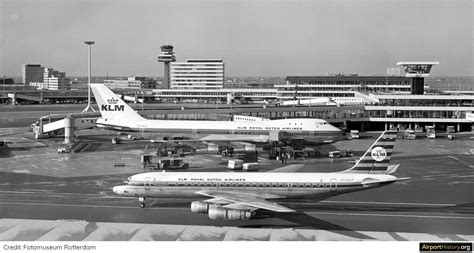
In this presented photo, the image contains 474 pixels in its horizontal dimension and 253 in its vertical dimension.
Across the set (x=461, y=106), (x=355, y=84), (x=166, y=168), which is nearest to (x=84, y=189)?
(x=166, y=168)

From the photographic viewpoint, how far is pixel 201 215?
42.1 metres

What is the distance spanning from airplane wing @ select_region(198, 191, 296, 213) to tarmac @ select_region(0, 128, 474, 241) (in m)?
1.45

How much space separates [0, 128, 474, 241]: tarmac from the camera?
37.0 metres

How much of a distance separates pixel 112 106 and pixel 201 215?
1966 inches

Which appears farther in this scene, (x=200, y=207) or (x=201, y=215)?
(x=201, y=215)

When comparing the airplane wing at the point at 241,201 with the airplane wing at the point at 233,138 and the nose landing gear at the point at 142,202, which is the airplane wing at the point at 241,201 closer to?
the nose landing gear at the point at 142,202

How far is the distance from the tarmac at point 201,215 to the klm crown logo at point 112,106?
15.1 m

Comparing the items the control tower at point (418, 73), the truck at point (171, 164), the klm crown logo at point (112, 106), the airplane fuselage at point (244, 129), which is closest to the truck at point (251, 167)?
the truck at point (171, 164)

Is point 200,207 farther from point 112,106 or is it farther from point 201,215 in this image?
point 112,106

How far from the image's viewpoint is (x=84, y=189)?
2083 inches

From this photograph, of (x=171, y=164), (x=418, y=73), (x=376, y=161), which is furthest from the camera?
(x=418, y=73)

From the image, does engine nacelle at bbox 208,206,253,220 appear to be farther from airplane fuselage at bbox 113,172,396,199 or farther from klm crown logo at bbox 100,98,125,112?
klm crown logo at bbox 100,98,125,112

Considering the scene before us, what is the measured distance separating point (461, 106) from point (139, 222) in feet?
324

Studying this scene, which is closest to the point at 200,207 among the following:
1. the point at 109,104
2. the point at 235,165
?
the point at 235,165
